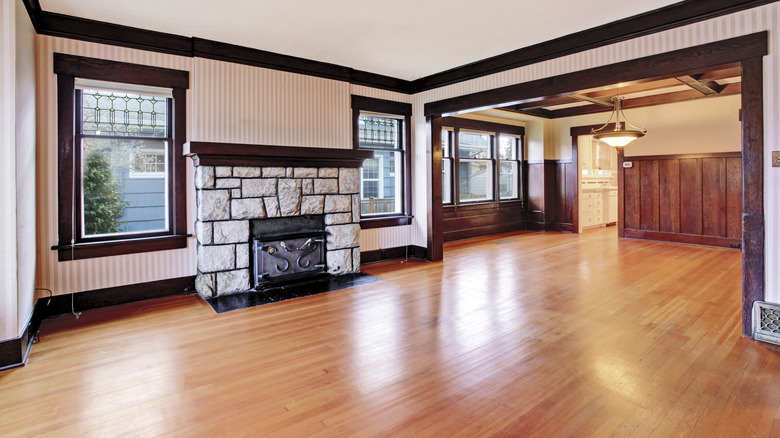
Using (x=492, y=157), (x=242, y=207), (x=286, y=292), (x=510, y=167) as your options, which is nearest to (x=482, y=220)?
(x=492, y=157)

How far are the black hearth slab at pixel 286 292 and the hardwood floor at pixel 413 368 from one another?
191 millimetres

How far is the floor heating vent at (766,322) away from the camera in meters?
3.08

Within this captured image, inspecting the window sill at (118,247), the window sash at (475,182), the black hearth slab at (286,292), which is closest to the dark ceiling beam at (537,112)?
the window sash at (475,182)

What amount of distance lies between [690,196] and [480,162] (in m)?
4.00

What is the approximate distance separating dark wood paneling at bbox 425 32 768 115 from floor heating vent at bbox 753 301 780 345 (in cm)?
194

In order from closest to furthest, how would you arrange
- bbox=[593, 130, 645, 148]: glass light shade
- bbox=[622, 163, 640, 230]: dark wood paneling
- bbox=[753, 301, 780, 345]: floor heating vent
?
bbox=[753, 301, 780, 345]: floor heating vent < bbox=[593, 130, 645, 148]: glass light shade < bbox=[622, 163, 640, 230]: dark wood paneling

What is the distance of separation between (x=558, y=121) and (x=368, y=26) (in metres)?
7.01

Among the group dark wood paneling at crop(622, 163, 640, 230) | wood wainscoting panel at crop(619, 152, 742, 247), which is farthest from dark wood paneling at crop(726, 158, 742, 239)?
dark wood paneling at crop(622, 163, 640, 230)

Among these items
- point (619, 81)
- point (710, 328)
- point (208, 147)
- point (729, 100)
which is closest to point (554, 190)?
point (729, 100)

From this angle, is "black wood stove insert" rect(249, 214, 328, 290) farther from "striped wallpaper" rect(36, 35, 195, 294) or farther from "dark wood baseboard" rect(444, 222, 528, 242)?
"dark wood baseboard" rect(444, 222, 528, 242)

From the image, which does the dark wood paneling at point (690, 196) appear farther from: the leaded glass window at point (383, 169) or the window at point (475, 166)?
the leaded glass window at point (383, 169)

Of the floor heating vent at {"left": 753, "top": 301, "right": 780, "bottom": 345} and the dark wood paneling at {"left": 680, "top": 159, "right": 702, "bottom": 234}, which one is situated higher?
the dark wood paneling at {"left": 680, "top": 159, "right": 702, "bottom": 234}

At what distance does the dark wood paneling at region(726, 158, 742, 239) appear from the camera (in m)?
7.02

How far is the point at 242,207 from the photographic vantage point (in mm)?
4566
